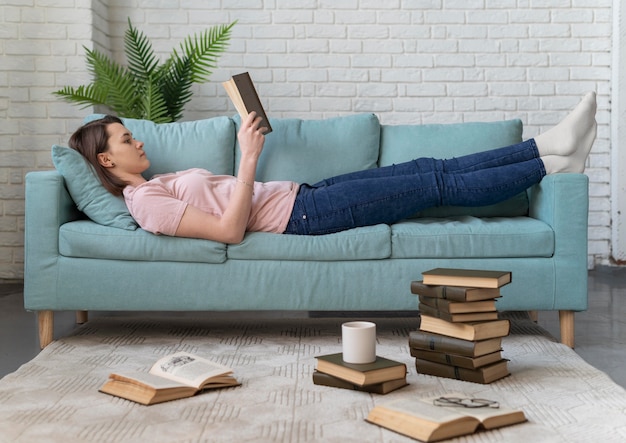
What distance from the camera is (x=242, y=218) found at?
2721 mm

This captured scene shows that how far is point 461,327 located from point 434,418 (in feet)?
1.75

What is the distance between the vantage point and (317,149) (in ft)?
10.9

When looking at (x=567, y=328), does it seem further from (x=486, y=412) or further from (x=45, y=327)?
(x=45, y=327)

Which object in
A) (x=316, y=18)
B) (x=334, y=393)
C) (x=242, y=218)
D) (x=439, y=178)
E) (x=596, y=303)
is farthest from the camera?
(x=316, y=18)

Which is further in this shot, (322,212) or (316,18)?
(316,18)

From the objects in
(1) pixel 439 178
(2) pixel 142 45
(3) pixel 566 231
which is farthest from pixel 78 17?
(3) pixel 566 231

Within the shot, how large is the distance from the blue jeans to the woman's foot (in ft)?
0.13

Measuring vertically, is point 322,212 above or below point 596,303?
above

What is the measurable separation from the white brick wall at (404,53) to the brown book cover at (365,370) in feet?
8.92

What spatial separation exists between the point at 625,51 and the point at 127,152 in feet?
10.3

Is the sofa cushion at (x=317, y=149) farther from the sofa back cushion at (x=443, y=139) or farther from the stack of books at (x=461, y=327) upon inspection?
the stack of books at (x=461, y=327)

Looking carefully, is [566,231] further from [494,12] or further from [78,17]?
[78,17]

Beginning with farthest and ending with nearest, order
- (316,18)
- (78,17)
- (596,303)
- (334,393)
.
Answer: (316,18) → (78,17) → (596,303) → (334,393)

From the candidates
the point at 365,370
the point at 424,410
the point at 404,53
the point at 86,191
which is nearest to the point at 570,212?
the point at 365,370
